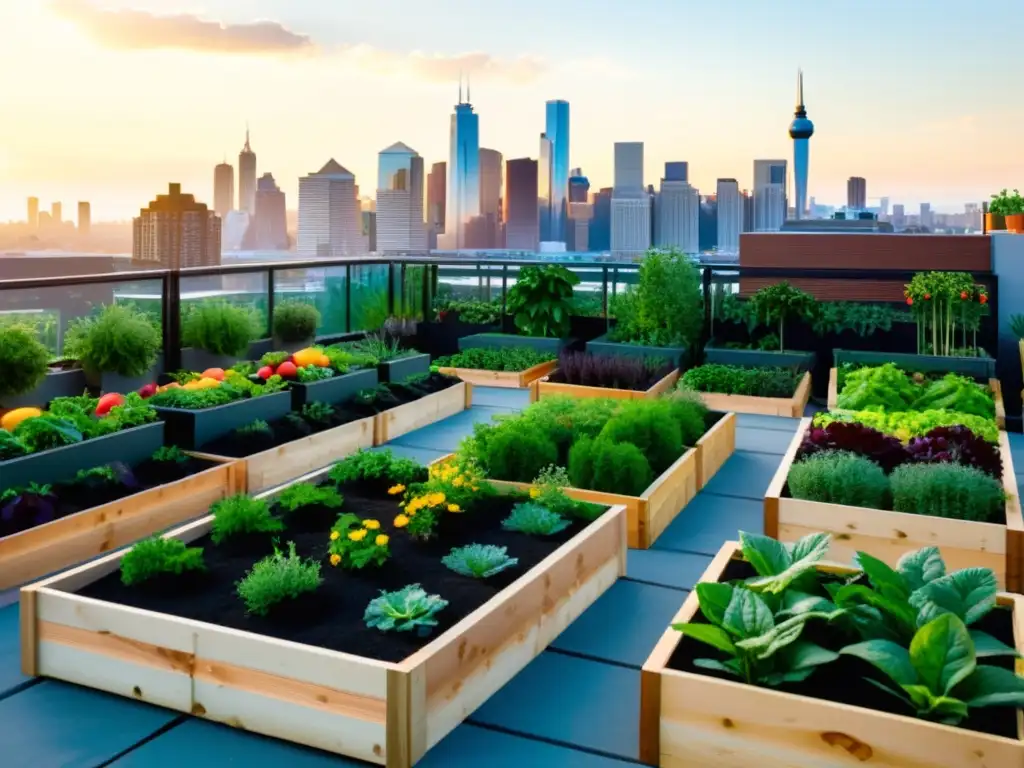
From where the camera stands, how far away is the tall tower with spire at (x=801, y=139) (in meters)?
30.2

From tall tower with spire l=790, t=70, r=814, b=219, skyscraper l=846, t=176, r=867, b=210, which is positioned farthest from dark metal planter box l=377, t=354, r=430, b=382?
tall tower with spire l=790, t=70, r=814, b=219

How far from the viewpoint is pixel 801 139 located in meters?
34.8

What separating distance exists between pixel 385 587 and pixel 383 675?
741 millimetres

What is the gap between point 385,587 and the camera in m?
3.24

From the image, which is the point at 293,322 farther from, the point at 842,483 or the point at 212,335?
the point at 842,483

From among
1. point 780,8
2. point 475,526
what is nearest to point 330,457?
point 475,526

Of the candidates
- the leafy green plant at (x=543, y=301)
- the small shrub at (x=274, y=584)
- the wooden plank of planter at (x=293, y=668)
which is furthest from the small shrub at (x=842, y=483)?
the leafy green plant at (x=543, y=301)

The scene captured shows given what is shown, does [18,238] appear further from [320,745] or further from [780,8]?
[320,745]

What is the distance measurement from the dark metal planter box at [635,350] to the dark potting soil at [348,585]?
4697 millimetres

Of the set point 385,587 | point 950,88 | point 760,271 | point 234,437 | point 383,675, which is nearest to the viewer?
point 383,675

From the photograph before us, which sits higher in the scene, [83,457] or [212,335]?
[212,335]

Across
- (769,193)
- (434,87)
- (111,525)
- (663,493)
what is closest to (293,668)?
(111,525)

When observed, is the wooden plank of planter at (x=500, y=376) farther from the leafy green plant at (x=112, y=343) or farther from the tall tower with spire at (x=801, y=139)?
the tall tower with spire at (x=801, y=139)

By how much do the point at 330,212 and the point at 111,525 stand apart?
14.4 metres
